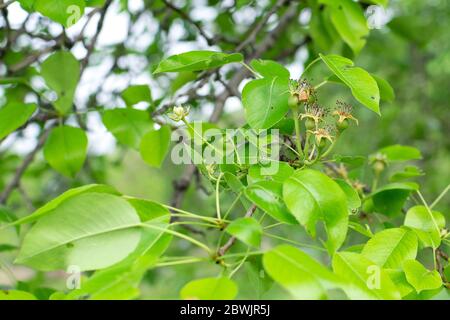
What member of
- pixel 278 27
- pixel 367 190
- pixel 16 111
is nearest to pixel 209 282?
pixel 16 111

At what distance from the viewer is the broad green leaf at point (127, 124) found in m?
1.25

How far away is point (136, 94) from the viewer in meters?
1.28

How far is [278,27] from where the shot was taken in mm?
1728

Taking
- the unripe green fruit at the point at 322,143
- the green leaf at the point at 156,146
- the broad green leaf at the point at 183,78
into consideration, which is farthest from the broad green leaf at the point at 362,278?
the broad green leaf at the point at 183,78

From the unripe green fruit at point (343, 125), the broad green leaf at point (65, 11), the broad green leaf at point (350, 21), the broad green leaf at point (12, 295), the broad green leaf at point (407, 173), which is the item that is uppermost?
the broad green leaf at point (350, 21)

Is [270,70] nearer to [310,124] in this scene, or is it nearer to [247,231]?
[310,124]

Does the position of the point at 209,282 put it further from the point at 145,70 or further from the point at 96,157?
the point at 96,157

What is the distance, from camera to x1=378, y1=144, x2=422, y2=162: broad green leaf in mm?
1193

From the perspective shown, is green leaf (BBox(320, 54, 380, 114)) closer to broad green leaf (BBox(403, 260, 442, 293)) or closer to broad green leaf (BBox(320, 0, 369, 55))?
broad green leaf (BBox(403, 260, 442, 293))

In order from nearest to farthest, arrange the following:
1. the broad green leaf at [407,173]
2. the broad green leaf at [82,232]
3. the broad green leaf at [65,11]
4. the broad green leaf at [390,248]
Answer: the broad green leaf at [82,232]
the broad green leaf at [390,248]
the broad green leaf at [65,11]
the broad green leaf at [407,173]

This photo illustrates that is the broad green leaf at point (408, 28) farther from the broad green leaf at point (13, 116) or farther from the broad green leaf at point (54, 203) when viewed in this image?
the broad green leaf at point (54, 203)

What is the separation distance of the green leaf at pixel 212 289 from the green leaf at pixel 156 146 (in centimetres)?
65

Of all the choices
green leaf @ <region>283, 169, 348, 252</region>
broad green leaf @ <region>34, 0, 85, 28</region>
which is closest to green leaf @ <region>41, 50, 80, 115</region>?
broad green leaf @ <region>34, 0, 85, 28</region>

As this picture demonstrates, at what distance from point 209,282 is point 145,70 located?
168 centimetres
